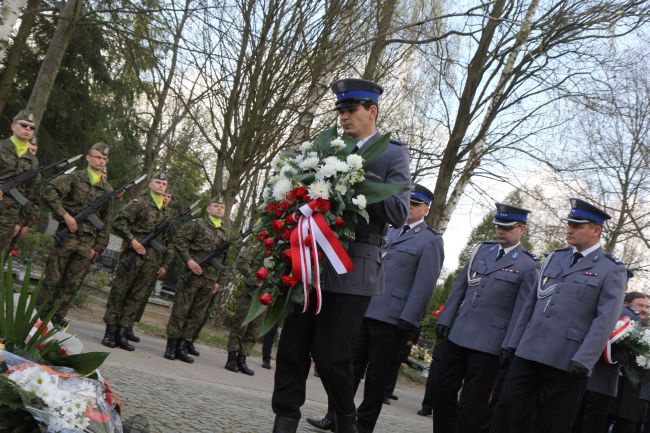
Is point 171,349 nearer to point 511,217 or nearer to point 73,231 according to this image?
point 73,231

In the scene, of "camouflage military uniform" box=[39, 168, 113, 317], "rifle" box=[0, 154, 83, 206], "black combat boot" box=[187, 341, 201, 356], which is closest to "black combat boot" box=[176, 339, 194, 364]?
"black combat boot" box=[187, 341, 201, 356]

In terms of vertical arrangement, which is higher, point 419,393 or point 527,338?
point 527,338

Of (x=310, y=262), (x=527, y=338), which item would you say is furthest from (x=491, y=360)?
(x=310, y=262)

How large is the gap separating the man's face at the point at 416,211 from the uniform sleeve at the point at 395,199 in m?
2.58

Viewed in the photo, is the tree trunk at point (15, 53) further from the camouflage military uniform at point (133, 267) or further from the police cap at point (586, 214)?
the police cap at point (586, 214)

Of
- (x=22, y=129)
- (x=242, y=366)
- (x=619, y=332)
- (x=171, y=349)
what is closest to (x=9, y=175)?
(x=22, y=129)

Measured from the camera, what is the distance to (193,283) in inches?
365

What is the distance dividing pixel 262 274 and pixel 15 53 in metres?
20.5

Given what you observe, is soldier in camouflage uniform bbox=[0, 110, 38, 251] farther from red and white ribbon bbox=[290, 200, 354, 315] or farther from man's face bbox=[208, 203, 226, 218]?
red and white ribbon bbox=[290, 200, 354, 315]

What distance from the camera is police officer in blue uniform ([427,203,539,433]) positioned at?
616 cm

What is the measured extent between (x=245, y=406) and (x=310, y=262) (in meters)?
2.95

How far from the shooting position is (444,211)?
58.2 ft

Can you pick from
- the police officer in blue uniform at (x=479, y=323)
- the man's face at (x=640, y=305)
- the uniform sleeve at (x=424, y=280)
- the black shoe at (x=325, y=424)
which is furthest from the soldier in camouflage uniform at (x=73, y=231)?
the man's face at (x=640, y=305)

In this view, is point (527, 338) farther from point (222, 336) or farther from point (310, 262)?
point (222, 336)
